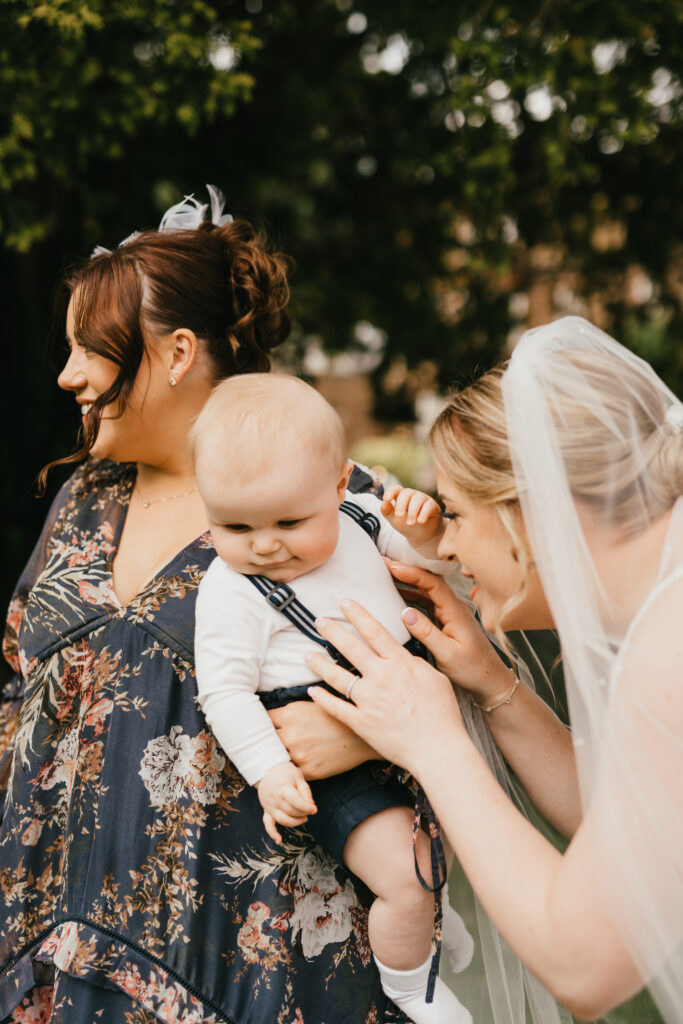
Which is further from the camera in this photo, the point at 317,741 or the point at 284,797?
the point at 317,741

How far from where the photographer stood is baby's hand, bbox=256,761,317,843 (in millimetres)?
1768

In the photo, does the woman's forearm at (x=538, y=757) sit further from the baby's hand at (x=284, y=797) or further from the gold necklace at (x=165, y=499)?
the gold necklace at (x=165, y=499)

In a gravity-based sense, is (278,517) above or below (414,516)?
above

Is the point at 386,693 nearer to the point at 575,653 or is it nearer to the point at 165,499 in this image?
the point at 575,653

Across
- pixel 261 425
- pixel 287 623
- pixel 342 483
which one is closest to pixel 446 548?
pixel 342 483

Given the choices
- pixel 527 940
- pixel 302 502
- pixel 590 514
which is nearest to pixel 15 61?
pixel 302 502

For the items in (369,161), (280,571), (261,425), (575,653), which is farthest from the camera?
(369,161)

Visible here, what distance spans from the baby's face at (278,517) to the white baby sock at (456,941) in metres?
0.90

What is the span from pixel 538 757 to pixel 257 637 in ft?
2.48

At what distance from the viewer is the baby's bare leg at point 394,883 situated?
188 cm

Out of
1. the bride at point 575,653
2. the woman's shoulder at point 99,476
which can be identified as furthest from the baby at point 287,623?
the woman's shoulder at point 99,476

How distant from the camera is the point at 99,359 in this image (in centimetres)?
230

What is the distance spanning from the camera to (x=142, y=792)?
197 centimetres

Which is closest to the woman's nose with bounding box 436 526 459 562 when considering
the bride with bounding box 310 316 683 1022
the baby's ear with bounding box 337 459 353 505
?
the bride with bounding box 310 316 683 1022
